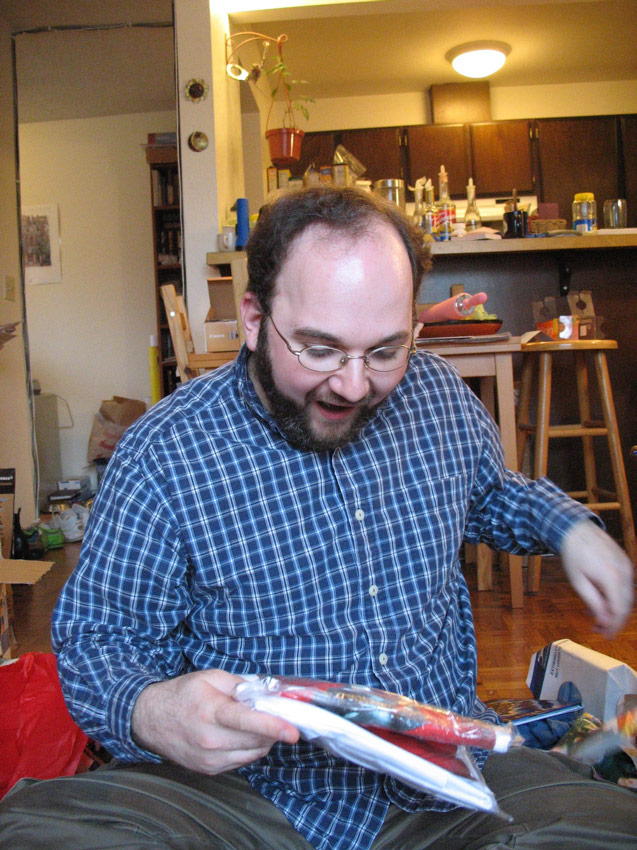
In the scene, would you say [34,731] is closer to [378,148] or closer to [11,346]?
[11,346]

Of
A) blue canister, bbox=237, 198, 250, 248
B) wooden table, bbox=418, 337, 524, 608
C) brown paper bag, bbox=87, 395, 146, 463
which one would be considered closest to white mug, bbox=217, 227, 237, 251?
blue canister, bbox=237, 198, 250, 248

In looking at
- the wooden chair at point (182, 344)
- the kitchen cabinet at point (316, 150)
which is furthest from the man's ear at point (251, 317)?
the kitchen cabinet at point (316, 150)

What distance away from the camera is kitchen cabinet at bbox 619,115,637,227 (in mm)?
5527

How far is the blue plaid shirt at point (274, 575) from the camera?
813mm

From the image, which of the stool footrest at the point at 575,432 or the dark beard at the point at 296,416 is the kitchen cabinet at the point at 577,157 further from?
the dark beard at the point at 296,416

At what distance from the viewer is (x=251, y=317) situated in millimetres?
931

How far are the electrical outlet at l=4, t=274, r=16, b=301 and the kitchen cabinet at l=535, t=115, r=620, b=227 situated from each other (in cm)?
388

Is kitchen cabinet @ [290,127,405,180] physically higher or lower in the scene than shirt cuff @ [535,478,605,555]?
higher

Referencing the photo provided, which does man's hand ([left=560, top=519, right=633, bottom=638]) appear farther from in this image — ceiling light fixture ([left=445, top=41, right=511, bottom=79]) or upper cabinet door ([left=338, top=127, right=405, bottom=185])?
upper cabinet door ([left=338, top=127, right=405, bottom=185])

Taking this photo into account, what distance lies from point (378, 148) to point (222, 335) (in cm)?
378

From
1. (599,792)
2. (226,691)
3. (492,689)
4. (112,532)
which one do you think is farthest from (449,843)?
(492,689)

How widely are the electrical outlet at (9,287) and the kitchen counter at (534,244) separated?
2180 millimetres

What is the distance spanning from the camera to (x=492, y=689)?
1.72 metres

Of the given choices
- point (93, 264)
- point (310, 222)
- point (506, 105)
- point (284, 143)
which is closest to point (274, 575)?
point (310, 222)
